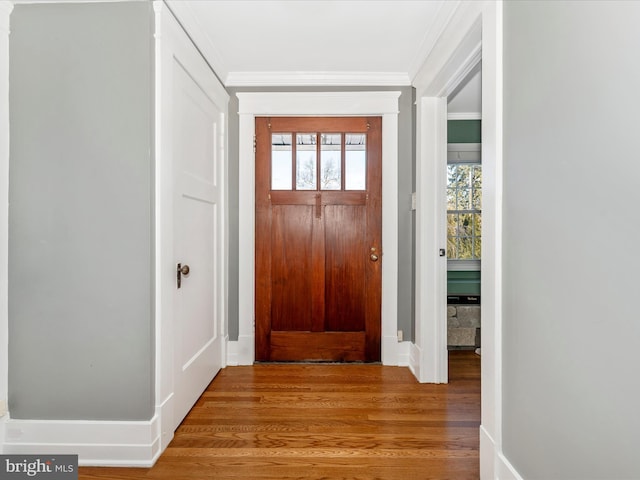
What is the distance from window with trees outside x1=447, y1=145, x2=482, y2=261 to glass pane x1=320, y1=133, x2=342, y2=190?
150 centimetres

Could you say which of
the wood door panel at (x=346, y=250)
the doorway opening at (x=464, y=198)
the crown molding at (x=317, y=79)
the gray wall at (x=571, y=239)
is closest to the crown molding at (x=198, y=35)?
the crown molding at (x=317, y=79)

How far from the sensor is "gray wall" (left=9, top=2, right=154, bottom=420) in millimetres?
1565

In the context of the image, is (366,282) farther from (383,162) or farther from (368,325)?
(383,162)

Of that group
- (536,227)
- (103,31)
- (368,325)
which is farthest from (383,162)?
(103,31)

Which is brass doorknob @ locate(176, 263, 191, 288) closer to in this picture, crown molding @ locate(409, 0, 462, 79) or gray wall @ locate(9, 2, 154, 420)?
gray wall @ locate(9, 2, 154, 420)

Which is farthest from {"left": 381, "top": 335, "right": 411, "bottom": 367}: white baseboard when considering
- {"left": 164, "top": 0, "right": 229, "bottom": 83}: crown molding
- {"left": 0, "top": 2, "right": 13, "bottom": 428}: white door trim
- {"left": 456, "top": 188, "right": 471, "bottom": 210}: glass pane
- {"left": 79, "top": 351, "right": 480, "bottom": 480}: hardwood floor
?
{"left": 164, "top": 0, "right": 229, "bottom": 83}: crown molding

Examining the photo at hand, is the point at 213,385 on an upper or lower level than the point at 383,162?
lower

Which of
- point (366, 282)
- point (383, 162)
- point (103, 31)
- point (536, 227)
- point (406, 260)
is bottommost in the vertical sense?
point (366, 282)

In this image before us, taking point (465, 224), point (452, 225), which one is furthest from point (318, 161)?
point (465, 224)

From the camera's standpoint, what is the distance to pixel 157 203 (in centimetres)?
162

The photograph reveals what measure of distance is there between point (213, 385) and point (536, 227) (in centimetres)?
221

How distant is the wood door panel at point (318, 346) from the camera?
2.75 metres

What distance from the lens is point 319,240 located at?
2744mm

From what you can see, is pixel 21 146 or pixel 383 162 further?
pixel 383 162
